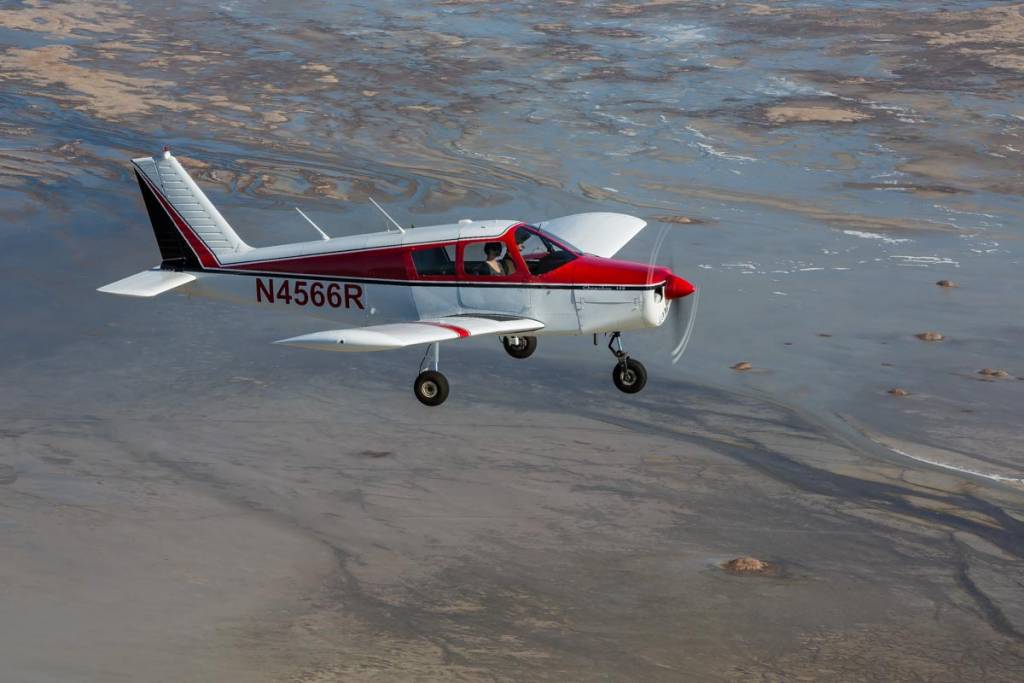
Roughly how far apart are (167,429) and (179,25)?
4021 cm

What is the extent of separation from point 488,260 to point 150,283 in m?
5.30

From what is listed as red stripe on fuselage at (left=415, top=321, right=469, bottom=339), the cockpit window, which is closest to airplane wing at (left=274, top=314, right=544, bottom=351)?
red stripe on fuselage at (left=415, top=321, right=469, bottom=339)

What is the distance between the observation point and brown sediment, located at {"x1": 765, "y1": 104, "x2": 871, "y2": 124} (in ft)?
136

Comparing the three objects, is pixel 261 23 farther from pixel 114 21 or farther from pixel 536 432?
pixel 536 432

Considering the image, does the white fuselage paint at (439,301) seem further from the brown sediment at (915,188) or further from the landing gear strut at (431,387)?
the brown sediment at (915,188)

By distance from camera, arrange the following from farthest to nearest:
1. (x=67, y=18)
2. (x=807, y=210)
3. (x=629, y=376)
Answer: (x=67, y=18) → (x=807, y=210) → (x=629, y=376)

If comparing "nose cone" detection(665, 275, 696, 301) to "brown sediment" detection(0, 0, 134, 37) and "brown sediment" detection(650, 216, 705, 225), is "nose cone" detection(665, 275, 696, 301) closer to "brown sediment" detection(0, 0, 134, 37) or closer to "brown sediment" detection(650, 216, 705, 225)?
"brown sediment" detection(650, 216, 705, 225)

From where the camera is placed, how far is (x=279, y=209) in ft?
109

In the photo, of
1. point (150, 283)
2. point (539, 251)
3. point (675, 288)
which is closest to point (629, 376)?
point (675, 288)

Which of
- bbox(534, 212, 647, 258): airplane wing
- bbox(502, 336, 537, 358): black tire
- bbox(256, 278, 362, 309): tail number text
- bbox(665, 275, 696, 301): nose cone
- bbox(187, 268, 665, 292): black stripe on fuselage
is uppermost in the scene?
bbox(534, 212, 647, 258): airplane wing

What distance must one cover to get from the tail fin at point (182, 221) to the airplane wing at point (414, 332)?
368 cm

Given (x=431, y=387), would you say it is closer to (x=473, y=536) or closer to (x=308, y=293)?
(x=308, y=293)

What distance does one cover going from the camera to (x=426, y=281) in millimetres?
19484

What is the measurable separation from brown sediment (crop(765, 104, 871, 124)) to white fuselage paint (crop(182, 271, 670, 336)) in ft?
78.9
